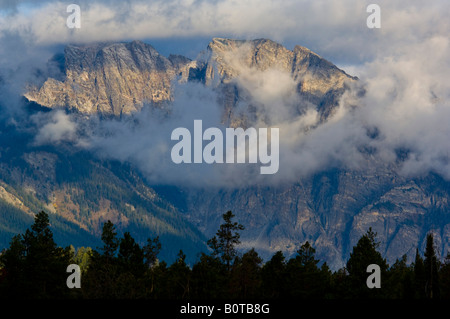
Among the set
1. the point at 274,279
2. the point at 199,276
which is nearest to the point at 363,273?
the point at 274,279

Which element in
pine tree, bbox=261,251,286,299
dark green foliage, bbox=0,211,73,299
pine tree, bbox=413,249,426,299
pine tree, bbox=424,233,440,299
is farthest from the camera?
pine tree, bbox=413,249,426,299

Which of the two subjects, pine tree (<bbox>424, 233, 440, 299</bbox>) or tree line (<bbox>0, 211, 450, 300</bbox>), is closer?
tree line (<bbox>0, 211, 450, 300</bbox>)

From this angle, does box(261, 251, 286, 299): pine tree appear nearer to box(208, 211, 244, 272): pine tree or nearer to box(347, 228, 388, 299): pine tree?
box(208, 211, 244, 272): pine tree

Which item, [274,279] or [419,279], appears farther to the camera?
[419,279]

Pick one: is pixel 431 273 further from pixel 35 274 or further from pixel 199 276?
pixel 35 274

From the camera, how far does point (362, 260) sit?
154 metres

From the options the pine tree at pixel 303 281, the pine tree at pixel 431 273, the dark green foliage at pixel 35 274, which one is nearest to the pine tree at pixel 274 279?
the pine tree at pixel 303 281

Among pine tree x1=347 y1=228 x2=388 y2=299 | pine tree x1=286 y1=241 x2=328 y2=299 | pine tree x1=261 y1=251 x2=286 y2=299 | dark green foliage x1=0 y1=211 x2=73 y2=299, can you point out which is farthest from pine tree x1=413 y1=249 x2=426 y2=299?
dark green foliage x1=0 y1=211 x2=73 y2=299

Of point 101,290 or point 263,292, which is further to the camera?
point 263,292

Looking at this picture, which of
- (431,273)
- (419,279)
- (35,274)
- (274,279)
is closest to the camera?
A: (35,274)
